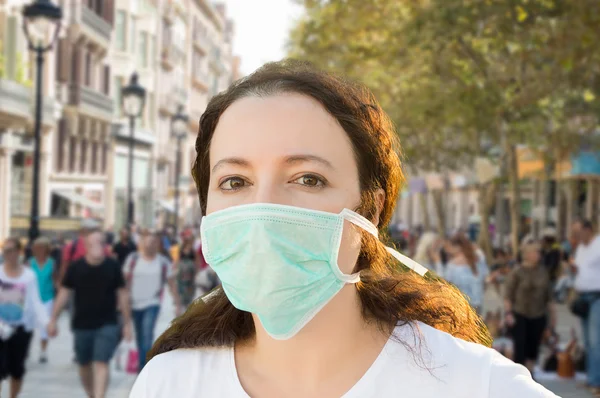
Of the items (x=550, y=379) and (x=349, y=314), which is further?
(x=550, y=379)

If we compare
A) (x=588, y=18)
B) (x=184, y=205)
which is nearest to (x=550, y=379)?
(x=588, y=18)

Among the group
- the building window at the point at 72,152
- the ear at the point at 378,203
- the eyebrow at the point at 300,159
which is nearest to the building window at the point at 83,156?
the building window at the point at 72,152

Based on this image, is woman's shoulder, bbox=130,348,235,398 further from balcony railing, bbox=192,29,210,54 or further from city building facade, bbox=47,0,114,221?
balcony railing, bbox=192,29,210,54

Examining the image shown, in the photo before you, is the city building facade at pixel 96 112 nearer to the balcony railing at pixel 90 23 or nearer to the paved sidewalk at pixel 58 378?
the balcony railing at pixel 90 23

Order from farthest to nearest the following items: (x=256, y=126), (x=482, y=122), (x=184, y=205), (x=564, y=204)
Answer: (x=184, y=205)
(x=564, y=204)
(x=482, y=122)
(x=256, y=126)

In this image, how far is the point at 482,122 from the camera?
874 inches

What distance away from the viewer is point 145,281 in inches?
442

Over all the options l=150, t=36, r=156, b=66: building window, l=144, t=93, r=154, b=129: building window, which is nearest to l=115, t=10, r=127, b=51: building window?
l=150, t=36, r=156, b=66: building window

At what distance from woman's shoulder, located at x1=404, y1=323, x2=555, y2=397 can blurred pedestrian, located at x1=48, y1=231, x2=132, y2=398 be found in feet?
23.5

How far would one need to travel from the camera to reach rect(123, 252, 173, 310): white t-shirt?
36.6ft

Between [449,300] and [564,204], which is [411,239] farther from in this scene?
[449,300]

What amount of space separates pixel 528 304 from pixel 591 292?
0.69 m

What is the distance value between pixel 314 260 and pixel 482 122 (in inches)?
797

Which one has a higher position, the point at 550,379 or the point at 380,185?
the point at 380,185
